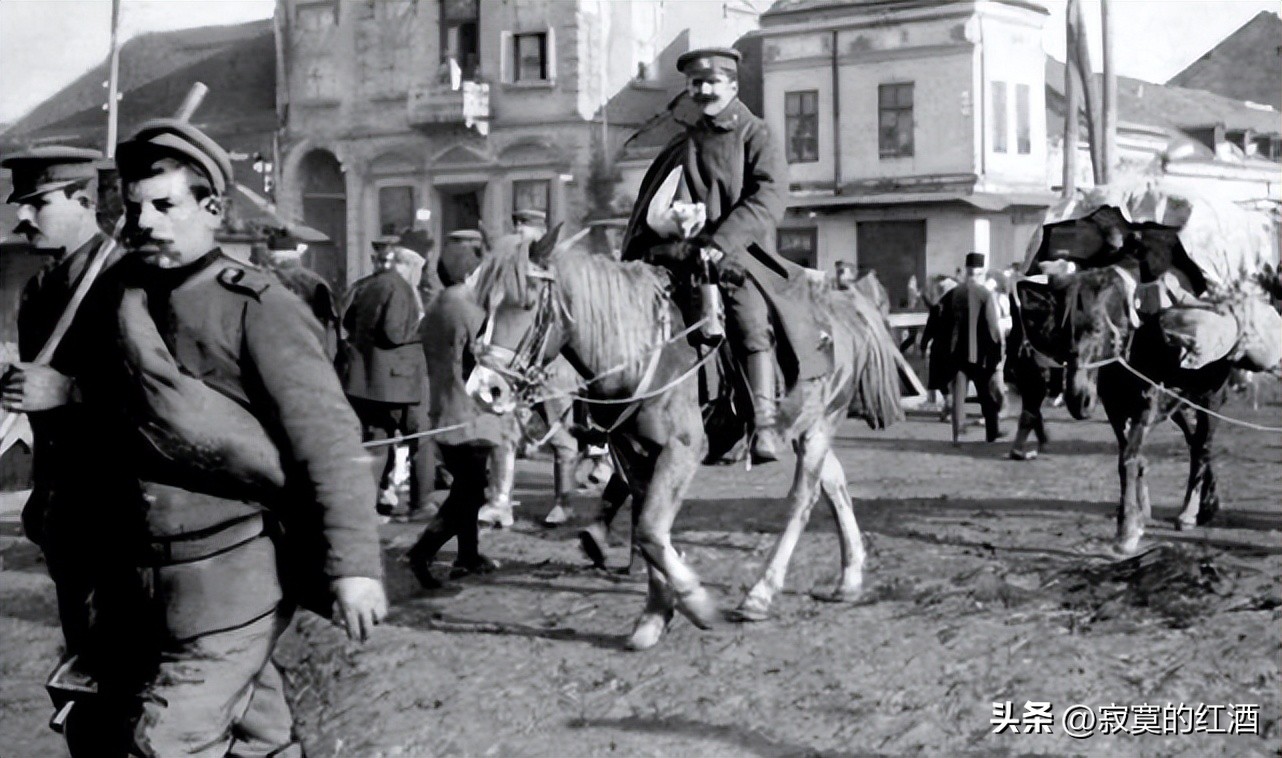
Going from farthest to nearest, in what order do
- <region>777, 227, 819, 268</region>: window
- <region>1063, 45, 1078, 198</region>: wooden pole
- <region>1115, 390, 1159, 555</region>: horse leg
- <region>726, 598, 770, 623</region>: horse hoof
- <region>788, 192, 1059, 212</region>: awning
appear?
<region>777, 227, 819, 268</region>: window → <region>788, 192, 1059, 212</region>: awning → <region>1063, 45, 1078, 198</region>: wooden pole → <region>1115, 390, 1159, 555</region>: horse leg → <region>726, 598, 770, 623</region>: horse hoof

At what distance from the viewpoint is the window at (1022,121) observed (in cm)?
3388

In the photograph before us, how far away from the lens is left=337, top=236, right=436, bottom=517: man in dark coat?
11.7 meters

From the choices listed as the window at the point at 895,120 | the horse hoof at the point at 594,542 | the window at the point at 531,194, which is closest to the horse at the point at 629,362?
the horse hoof at the point at 594,542

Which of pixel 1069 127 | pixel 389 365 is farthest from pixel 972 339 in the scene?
pixel 1069 127

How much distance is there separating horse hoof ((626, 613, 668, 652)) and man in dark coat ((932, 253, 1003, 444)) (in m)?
9.45

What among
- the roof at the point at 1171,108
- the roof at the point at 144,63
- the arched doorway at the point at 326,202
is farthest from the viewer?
the arched doorway at the point at 326,202

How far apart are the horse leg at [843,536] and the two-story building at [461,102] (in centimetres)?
2259

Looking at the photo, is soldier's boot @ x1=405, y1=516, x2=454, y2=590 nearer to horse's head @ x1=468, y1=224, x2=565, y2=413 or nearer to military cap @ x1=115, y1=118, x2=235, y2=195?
horse's head @ x1=468, y1=224, x2=565, y2=413

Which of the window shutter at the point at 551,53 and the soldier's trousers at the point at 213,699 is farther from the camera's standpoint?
the window shutter at the point at 551,53

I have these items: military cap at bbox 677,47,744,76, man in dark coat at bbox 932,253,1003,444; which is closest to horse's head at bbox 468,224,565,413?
military cap at bbox 677,47,744,76

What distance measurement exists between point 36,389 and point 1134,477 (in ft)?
23.4

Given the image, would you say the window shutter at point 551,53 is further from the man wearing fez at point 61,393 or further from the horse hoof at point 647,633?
the man wearing fez at point 61,393

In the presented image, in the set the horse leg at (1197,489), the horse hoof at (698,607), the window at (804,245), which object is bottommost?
the horse hoof at (698,607)

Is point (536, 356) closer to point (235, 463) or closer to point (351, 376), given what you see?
point (235, 463)
